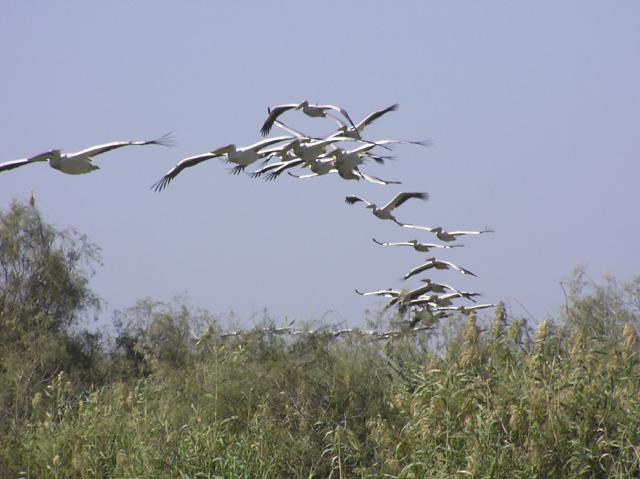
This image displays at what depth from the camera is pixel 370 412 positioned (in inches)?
341

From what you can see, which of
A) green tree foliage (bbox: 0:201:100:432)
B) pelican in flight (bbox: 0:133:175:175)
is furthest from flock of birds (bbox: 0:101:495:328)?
green tree foliage (bbox: 0:201:100:432)

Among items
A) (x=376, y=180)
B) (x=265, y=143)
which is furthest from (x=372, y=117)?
(x=265, y=143)

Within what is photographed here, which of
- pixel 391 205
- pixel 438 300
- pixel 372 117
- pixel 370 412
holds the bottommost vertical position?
pixel 370 412

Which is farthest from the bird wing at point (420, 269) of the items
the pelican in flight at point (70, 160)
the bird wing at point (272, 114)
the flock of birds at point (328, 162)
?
the pelican in flight at point (70, 160)

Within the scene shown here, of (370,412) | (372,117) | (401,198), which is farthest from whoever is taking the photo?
(401,198)

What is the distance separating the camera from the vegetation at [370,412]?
21.1 feet

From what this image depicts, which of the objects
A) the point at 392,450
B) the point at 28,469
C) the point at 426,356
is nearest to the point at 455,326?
the point at 426,356

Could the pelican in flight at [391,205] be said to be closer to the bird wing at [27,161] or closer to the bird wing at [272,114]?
the bird wing at [272,114]

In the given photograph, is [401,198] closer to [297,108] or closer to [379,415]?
[297,108]

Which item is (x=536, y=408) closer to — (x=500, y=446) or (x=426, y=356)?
(x=500, y=446)

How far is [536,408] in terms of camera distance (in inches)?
253

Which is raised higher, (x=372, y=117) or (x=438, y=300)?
(x=372, y=117)

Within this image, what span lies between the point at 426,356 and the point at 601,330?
85.9 inches

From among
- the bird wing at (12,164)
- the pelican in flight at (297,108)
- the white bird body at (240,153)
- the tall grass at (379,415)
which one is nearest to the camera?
the tall grass at (379,415)
